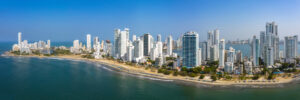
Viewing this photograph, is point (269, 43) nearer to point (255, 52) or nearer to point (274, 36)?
point (274, 36)

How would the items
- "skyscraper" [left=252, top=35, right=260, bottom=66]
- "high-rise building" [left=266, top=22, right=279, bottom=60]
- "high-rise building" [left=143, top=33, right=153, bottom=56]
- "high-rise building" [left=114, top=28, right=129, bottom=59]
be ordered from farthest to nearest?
"high-rise building" [left=143, top=33, right=153, bottom=56]
"high-rise building" [left=114, top=28, right=129, bottom=59]
"high-rise building" [left=266, top=22, right=279, bottom=60]
"skyscraper" [left=252, top=35, right=260, bottom=66]

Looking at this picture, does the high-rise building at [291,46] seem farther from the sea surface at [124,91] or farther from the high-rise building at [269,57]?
the sea surface at [124,91]

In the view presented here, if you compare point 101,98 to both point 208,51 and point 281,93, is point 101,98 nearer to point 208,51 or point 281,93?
point 281,93

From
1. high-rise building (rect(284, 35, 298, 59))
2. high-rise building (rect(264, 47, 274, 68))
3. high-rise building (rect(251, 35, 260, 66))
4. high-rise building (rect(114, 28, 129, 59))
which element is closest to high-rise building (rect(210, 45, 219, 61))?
high-rise building (rect(251, 35, 260, 66))

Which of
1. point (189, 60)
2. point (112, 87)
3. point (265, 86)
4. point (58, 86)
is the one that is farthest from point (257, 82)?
point (58, 86)

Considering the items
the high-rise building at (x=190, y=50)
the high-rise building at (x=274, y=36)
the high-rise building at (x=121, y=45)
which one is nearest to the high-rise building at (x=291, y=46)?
the high-rise building at (x=274, y=36)

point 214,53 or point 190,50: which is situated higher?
point 190,50

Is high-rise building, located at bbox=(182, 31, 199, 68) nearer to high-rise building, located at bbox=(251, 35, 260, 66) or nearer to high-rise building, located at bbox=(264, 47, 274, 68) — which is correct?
high-rise building, located at bbox=(251, 35, 260, 66)

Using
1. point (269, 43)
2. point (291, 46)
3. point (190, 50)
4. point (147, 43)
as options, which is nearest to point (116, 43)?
point (147, 43)
